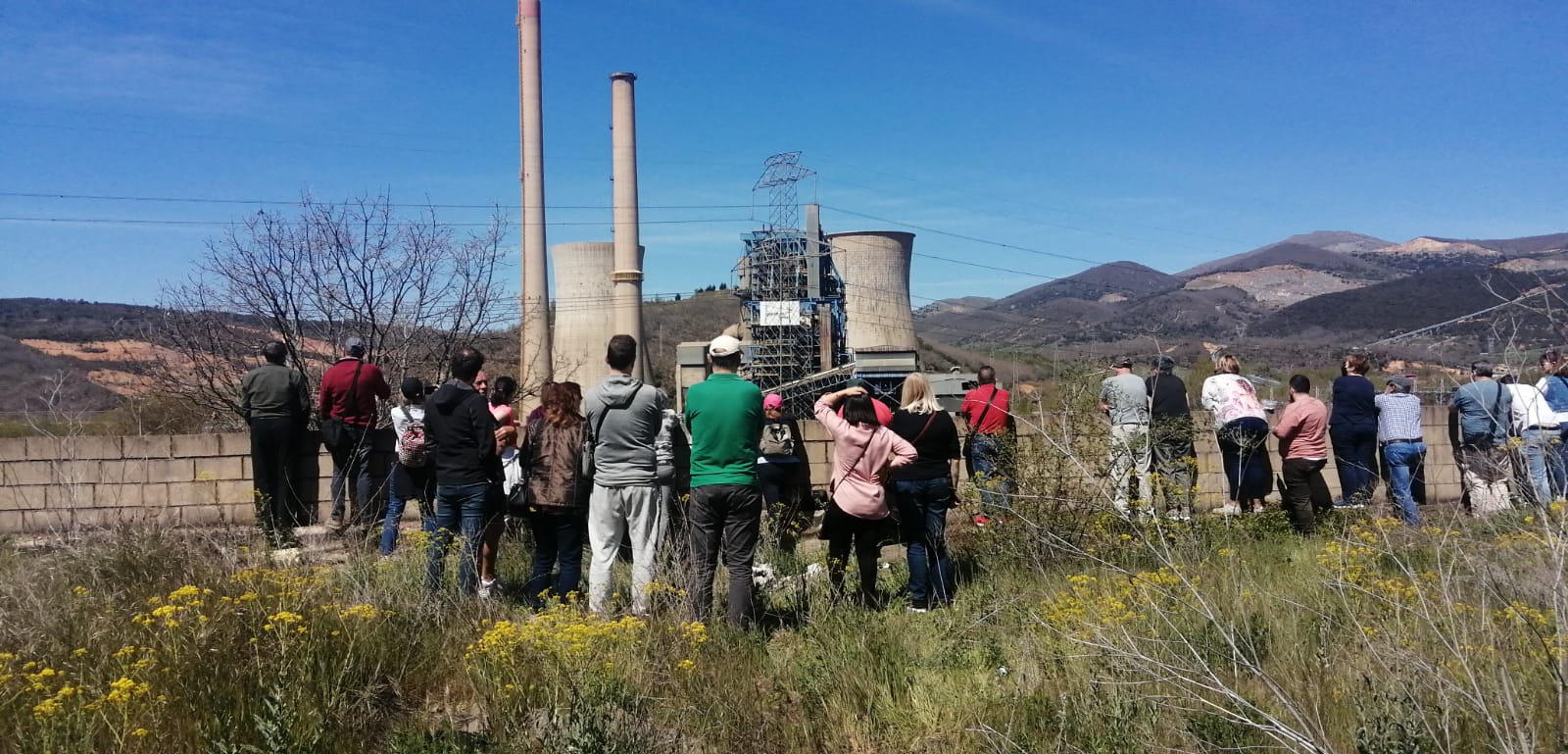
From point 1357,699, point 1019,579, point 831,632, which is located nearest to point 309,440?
point 831,632

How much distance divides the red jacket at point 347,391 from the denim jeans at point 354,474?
0.08 metres

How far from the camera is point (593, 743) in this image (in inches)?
129

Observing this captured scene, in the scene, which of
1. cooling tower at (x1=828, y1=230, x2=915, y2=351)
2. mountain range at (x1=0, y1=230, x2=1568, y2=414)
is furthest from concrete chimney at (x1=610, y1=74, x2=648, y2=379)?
mountain range at (x1=0, y1=230, x2=1568, y2=414)

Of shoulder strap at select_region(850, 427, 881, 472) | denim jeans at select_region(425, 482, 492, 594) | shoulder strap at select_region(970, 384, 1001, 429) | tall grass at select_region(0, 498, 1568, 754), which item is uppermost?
shoulder strap at select_region(970, 384, 1001, 429)

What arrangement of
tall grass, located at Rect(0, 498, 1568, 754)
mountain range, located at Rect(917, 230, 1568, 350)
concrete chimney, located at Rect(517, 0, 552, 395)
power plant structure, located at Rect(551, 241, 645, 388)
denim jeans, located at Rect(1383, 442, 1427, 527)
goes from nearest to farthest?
tall grass, located at Rect(0, 498, 1568, 754) → denim jeans, located at Rect(1383, 442, 1427, 527) → concrete chimney, located at Rect(517, 0, 552, 395) → power plant structure, located at Rect(551, 241, 645, 388) → mountain range, located at Rect(917, 230, 1568, 350)

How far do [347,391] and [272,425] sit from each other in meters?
0.55

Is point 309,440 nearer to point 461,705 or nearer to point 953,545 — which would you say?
point 461,705

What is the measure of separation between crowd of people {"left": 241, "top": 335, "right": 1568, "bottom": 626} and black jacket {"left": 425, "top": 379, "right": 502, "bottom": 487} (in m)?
0.01

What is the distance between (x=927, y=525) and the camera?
5.49 metres

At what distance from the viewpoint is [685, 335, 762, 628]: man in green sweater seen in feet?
15.6

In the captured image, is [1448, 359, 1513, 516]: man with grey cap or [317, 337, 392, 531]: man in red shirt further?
[1448, 359, 1513, 516]: man with grey cap

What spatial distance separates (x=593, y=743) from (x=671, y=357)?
253 ft

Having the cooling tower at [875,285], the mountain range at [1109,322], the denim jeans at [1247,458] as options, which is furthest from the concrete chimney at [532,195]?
the denim jeans at [1247,458]

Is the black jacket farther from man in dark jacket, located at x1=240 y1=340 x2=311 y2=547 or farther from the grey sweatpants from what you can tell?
man in dark jacket, located at x1=240 y1=340 x2=311 y2=547
